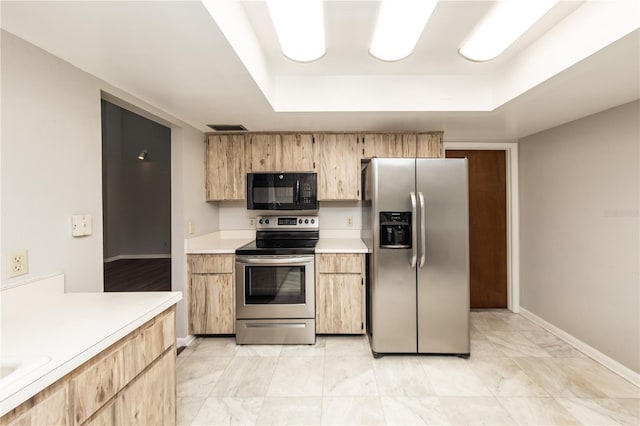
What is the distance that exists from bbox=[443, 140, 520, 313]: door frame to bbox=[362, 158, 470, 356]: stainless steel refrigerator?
128 centimetres

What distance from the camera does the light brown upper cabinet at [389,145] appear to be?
3000 mm

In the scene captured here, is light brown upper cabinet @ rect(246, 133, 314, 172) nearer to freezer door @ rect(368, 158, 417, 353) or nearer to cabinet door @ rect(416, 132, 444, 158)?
freezer door @ rect(368, 158, 417, 353)

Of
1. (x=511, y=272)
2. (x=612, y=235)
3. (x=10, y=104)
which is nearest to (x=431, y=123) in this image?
(x=612, y=235)

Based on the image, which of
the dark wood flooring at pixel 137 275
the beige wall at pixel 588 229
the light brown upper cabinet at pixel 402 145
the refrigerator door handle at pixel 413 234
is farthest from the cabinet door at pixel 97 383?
the beige wall at pixel 588 229

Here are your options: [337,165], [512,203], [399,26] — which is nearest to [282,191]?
[337,165]

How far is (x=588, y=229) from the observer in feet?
8.13

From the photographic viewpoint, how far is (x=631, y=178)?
83.6 inches

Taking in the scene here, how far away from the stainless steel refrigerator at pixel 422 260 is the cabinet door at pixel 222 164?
1.47 meters

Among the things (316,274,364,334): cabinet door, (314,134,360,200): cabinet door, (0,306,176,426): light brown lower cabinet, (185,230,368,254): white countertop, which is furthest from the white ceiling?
(316,274,364,334): cabinet door

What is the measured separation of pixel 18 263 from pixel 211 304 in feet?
5.31

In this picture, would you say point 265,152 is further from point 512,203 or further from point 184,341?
point 512,203

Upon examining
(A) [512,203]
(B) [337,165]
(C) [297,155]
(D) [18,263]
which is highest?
(C) [297,155]

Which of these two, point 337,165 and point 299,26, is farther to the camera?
point 337,165

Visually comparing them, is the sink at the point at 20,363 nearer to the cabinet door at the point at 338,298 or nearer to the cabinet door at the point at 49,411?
the cabinet door at the point at 49,411
